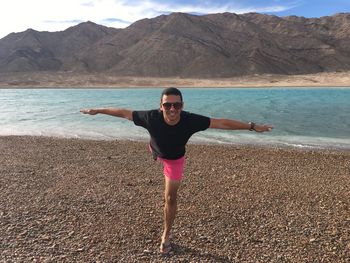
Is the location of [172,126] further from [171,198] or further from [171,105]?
[171,198]

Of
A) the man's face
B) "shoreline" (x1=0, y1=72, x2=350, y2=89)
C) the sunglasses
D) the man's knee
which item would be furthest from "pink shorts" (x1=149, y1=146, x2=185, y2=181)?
"shoreline" (x1=0, y1=72, x2=350, y2=89)

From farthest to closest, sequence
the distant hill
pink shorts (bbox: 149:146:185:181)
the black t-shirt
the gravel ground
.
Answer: the distant hill
the gravel ground
pink shorts (bbox: 149:146:185:181)
the black t-shirt

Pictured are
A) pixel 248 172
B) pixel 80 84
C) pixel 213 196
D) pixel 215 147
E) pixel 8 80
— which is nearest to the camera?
pixel 213 196

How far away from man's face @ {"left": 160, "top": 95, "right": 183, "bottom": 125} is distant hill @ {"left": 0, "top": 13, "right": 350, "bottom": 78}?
117 m

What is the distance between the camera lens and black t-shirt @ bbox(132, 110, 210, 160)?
17.6 ft

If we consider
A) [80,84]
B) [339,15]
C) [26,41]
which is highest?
[339,15]

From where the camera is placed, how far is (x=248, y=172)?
452 inches

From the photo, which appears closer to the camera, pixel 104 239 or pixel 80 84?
pixel 104 239

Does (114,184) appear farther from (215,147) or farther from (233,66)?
(233,66)

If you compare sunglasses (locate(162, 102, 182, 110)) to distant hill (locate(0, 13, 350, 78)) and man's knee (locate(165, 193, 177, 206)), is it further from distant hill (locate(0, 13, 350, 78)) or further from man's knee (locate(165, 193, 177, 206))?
distant hill (locate(0, 13, 350, 78))

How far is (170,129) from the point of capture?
5.34 meters

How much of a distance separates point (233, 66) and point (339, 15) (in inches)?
3785

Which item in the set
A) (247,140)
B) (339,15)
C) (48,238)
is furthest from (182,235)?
(339,15)

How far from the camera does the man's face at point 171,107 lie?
519 centimetres
